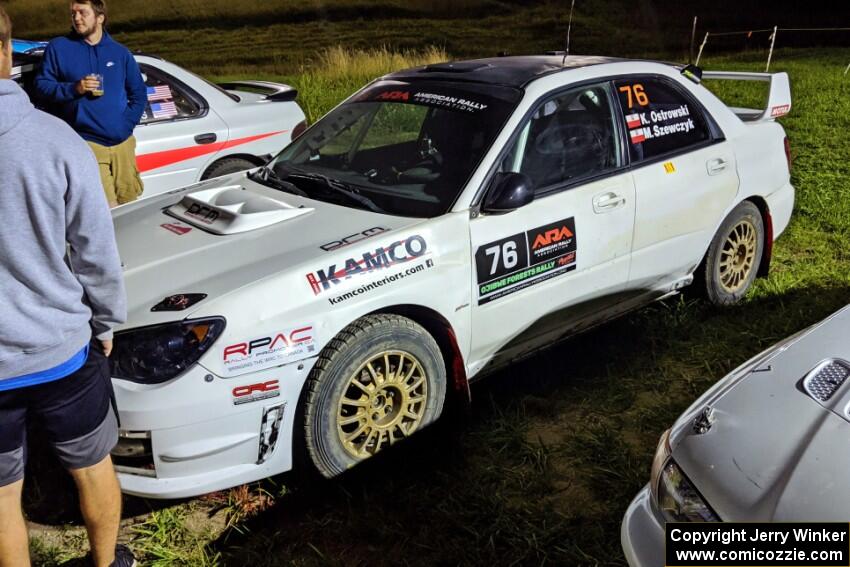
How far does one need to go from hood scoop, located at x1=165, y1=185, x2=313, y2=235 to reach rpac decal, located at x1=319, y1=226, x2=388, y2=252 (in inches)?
13.5

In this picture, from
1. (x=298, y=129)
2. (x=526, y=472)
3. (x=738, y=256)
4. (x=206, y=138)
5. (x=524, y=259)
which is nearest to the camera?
(x=526, y=472)

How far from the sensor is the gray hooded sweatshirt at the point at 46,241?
1959 millimetres

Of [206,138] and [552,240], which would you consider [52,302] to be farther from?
[206,138]

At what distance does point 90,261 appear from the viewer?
215cm

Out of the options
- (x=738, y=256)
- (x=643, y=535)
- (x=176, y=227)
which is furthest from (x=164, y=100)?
(x=643, y=535)

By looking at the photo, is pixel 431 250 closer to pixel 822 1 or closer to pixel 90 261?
pixel 90 261

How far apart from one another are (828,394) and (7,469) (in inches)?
→ 88.9

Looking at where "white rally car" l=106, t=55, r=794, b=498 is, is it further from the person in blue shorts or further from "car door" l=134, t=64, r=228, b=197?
"car door" l=134, t=64, r=228, b=197

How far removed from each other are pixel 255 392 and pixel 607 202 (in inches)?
73.1

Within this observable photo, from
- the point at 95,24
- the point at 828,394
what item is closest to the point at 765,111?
the point at 828,394

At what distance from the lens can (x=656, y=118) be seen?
4.04 metres

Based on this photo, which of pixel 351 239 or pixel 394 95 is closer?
pixel 351 239

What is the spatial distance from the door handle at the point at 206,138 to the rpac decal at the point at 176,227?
7.76ft

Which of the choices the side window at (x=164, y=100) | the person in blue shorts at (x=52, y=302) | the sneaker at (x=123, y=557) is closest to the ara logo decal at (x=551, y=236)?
the person in blue shorts at (x=52, y=302)
